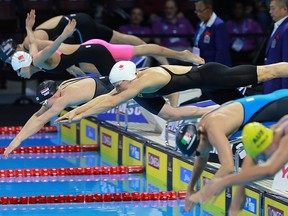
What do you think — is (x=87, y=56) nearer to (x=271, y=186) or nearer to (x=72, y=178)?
(x=72, y=178)

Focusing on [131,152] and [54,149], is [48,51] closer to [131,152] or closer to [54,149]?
[131,152]

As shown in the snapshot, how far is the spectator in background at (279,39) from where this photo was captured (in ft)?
31.4

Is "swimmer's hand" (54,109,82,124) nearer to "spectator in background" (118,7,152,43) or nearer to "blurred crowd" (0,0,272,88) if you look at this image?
"blurred crowd" (0,0,272,88)

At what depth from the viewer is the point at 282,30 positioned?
9.60 meters

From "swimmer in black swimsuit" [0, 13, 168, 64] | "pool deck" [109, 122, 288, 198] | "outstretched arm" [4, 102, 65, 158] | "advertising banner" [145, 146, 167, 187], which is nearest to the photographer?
"pool deck" [109, 122, 288, 198]

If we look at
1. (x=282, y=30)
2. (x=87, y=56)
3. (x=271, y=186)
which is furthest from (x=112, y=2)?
(x=271, y=186)

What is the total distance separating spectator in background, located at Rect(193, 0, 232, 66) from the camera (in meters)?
11.5

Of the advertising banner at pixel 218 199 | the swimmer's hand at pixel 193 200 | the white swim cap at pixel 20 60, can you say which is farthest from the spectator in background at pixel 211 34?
the swimmer's hand at pixel 193 200

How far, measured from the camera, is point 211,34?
453 inches

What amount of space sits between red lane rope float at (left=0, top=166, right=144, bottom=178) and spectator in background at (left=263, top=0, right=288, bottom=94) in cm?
184

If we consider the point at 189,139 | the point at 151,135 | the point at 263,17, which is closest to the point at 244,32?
the point at 263,17

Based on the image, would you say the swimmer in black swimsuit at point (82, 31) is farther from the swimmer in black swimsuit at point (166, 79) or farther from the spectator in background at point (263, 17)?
the spectator in background at point (263, 17)

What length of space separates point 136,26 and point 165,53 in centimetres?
399

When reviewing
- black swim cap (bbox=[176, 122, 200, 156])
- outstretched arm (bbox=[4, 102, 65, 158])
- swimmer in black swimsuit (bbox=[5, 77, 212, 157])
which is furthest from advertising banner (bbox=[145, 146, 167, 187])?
black swim cap (bbox=[176, 122, 200, 156])
